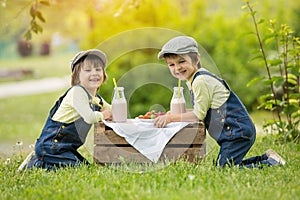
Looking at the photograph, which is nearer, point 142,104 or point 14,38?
point 142,104

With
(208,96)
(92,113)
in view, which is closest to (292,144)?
(208,96)

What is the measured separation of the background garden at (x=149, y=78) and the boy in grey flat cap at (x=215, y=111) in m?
0.22

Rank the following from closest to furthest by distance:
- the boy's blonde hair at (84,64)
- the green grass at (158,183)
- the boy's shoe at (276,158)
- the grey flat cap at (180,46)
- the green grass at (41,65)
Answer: the green grass at (158,183), the grey flat cap at (180,46), the boy's shoe at (276,158), the boy's blonde hair at (84,64), the green grass at (41,65)

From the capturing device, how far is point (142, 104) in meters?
10.2

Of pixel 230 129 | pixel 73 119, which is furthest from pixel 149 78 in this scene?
pixel 230 129

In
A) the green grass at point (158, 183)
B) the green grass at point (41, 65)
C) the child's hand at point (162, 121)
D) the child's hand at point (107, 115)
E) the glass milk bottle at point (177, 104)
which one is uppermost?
the green grass at point (41, 65)

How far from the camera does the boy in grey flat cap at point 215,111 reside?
4172 mm

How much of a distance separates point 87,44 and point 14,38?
2039 cm

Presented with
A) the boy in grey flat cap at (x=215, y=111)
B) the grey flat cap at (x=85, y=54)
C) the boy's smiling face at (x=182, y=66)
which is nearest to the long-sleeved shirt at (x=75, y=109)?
the grey flat cap at (x=85, y=54)

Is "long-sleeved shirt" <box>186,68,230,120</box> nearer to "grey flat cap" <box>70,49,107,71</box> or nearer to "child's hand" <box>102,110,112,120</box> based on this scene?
"child's hand" <box>102,110,112,120</box>

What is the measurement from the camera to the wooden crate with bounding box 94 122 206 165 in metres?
4.10

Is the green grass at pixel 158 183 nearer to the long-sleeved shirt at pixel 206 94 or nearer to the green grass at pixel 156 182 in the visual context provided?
the green grass at pixel 156 182

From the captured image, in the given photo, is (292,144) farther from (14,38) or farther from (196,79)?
(14,38)

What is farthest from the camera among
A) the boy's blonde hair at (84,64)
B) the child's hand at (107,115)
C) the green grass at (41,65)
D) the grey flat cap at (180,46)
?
the green grass at (41,65)
